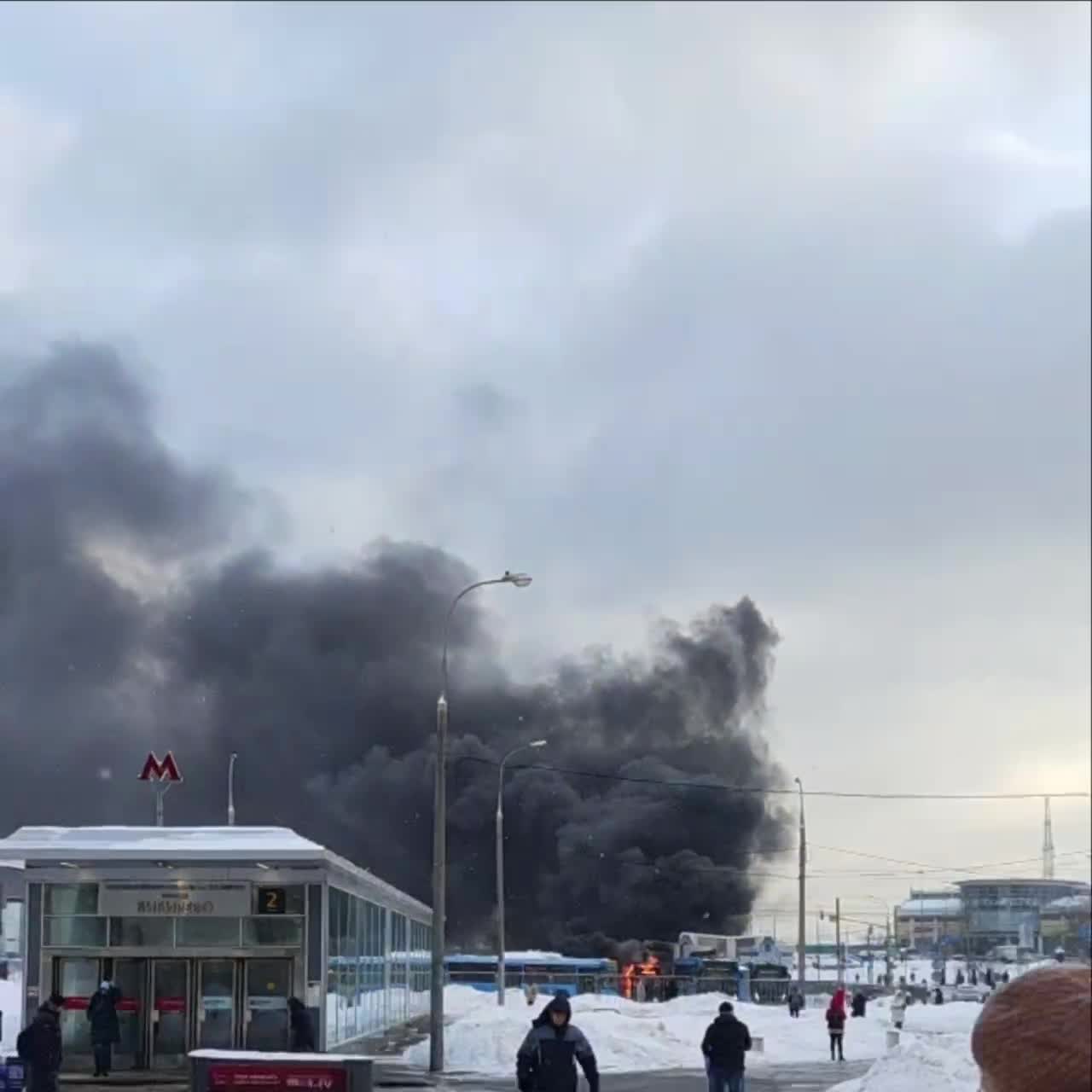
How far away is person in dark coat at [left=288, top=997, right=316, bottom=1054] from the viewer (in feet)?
92.1

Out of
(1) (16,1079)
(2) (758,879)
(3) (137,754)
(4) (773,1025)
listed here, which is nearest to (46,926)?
(1) (16,1079)

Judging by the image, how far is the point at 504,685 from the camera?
360ft

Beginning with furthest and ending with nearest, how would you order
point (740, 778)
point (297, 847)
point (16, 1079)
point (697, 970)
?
point (740, 778), point (697, 970), point (297, 847), point (16, 1079)

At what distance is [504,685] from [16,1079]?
8914cm

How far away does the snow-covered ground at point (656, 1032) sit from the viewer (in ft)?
119

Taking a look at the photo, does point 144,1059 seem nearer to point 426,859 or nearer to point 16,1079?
point 16,1079

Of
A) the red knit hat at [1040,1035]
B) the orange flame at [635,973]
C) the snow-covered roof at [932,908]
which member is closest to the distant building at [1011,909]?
the snow-covered roof at [932,908]

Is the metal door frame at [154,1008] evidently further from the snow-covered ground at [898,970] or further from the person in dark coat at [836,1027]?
the snow-covered ground at [898,970]

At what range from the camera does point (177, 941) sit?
30781mm

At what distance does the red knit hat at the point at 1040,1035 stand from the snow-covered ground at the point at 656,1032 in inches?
938

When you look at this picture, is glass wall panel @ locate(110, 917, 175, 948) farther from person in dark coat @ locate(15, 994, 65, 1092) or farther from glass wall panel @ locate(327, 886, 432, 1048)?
person in dark coat @ locate(15, 994, 65, 1092)

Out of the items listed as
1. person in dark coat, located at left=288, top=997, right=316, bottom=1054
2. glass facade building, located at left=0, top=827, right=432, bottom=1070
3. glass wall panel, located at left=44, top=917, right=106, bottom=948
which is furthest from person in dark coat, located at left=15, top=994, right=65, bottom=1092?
glass wall panel, located at left=44, top=917, right=106, bottom=948

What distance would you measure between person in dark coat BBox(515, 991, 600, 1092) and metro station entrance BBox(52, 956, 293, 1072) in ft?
55.5

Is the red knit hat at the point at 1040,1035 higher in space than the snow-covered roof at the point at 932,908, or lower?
higher
